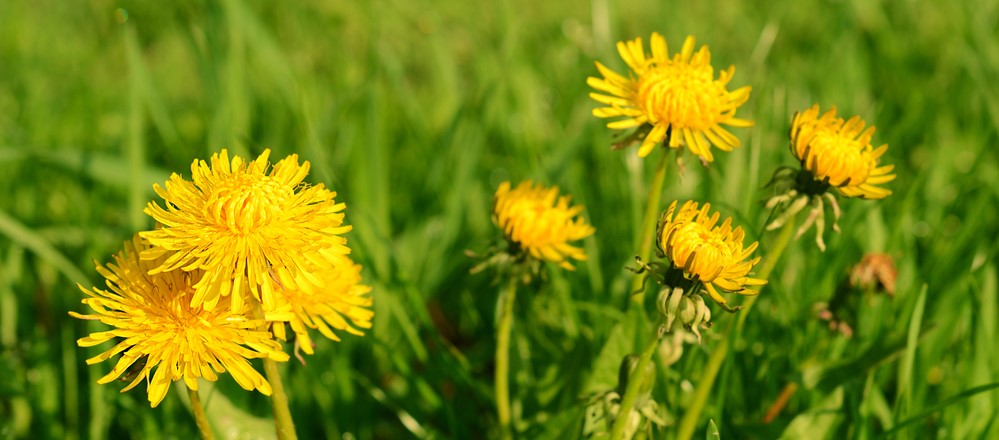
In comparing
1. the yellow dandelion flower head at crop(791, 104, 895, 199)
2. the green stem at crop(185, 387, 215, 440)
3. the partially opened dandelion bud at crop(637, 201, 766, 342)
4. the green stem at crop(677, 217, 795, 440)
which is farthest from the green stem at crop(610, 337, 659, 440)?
the green stem at crop(185, 387, 215, 440)

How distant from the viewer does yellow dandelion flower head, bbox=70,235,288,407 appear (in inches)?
46.3

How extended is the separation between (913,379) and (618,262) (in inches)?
29.5

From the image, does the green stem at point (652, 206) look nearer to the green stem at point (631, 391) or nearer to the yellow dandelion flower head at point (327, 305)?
the green stem at point (631, 391)

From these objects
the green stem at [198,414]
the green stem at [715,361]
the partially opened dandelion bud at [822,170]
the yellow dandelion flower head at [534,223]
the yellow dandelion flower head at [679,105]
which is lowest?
the green stem at [715,361]

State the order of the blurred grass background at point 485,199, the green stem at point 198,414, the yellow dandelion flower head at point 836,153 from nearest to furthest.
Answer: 1. the green stem at point 198,414
2. the yellow dandelion flower head at point 836,153
3. the blurred grass background at point 485,199

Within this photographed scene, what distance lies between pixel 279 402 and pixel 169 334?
197 millimetres

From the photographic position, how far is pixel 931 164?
2527mm

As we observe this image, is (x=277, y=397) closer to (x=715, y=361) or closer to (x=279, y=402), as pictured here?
(x=279, y=402)

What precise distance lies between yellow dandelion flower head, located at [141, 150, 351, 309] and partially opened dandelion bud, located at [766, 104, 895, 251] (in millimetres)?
740

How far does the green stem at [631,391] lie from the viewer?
129 cm

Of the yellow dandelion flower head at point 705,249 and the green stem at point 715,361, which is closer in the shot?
the yellow dandelion flower head at point 705,249

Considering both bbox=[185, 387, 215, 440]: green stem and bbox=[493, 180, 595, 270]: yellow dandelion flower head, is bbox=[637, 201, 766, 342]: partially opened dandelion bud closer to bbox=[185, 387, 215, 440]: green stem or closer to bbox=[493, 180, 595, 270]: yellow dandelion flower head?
bbox=[493, 180, 595, 270]: yellow dandelion flower head

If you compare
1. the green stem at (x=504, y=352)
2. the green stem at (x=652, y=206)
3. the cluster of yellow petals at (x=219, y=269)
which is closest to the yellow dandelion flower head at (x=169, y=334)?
the cluster of yellow petals at (x=219, y=269)

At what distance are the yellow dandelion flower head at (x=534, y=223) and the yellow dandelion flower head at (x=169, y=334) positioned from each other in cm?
49
